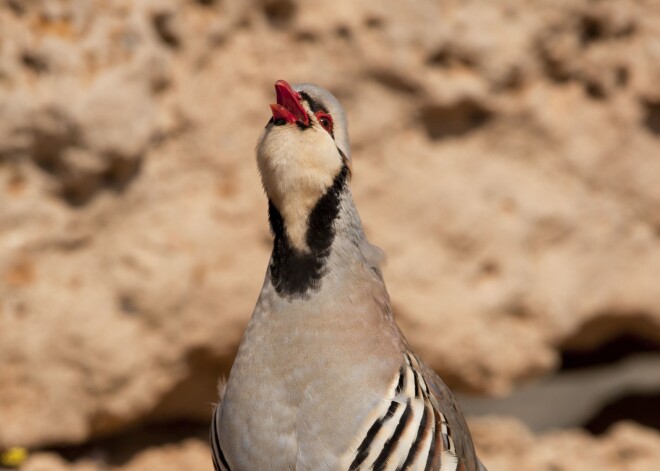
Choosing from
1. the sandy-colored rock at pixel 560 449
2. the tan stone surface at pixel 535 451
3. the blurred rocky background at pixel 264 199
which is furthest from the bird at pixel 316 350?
the sandy-colored rock at pixel 560 449

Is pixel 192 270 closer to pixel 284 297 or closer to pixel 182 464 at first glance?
pixel 182 464

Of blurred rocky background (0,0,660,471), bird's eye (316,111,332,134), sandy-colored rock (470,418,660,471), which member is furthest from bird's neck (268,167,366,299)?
sandy-colored rock (470,418,660,471)

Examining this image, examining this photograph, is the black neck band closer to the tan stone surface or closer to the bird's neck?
the bird's neck

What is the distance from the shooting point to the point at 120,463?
4.11m

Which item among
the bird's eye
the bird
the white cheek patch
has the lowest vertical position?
the bird

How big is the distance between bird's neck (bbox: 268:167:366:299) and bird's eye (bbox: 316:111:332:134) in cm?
11

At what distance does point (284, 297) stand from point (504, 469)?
227cm

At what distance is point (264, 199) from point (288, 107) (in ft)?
5.35

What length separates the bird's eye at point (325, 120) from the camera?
231 centimetres

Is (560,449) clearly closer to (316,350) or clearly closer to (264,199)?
(264,199)

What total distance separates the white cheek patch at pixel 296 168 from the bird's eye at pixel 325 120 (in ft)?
0.12

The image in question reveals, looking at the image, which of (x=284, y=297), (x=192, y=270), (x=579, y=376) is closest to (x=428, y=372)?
(x=284, y=297)

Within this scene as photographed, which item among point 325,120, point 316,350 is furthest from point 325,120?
point 316,350

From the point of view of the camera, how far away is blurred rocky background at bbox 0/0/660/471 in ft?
11.6
